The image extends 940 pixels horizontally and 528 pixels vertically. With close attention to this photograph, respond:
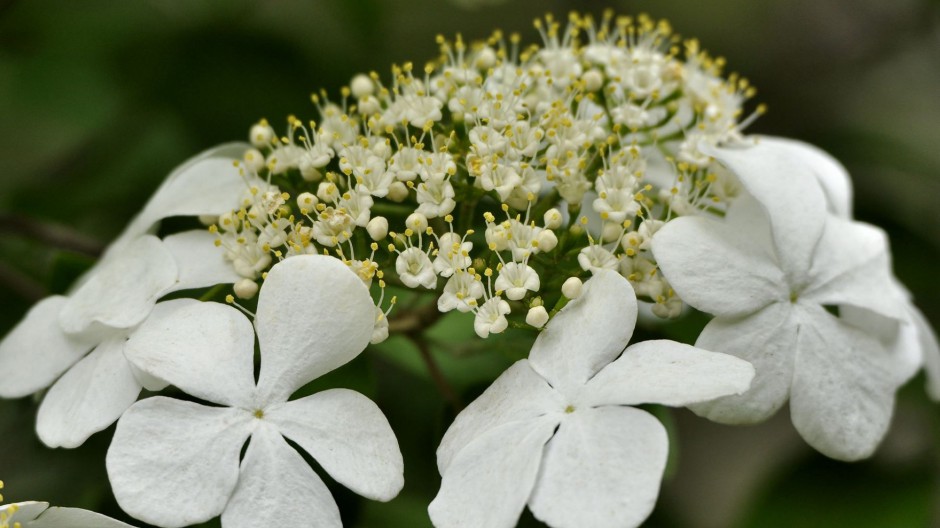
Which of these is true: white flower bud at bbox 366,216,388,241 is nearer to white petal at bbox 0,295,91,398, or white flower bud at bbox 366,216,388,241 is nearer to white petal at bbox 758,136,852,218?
white petal at bbox 0,295,91,398

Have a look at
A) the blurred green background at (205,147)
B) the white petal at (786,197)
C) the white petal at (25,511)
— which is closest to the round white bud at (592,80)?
the white petal at (786,197)

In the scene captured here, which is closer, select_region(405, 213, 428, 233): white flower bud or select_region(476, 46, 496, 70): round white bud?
select_region(405, 213, 428, 233): white flower bud

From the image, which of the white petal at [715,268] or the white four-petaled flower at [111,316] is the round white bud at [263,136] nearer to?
the white four-petaled flower at [111,316]

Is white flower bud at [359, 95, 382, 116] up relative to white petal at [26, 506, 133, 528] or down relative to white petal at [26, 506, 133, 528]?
up

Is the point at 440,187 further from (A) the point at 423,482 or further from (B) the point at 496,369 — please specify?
(A) the point at 423,482

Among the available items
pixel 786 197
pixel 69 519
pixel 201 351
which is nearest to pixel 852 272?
pixel 786 197

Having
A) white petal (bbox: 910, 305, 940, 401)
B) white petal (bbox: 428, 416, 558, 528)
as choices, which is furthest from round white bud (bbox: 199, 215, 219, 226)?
white petal (bbox: 910, 305, 940, 401)

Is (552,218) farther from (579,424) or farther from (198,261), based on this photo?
(198,261)
